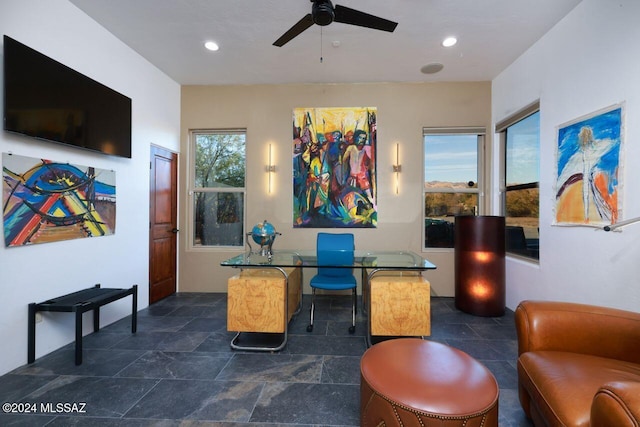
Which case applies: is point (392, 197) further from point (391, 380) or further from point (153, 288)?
point (153, 288)

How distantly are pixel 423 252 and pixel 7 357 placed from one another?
14.3ft

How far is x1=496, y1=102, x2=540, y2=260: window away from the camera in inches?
121

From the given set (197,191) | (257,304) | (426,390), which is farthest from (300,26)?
(197,191)

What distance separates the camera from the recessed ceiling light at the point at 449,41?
9.49ft

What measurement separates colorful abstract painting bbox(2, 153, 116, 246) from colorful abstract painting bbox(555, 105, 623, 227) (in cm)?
461

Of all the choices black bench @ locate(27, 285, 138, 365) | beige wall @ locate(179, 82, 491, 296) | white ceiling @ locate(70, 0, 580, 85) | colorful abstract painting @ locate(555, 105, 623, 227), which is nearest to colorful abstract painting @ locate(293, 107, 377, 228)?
beige wall @ locate(179, 82, 491, 296)

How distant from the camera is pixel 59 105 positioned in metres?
2.31

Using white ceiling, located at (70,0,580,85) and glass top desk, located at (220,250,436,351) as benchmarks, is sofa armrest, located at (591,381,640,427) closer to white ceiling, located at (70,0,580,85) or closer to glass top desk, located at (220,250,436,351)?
glass top desk, located at (220,250,436,351)

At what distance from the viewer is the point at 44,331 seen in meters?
2.27

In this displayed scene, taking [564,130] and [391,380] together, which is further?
[564,130]

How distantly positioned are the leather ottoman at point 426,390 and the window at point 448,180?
2727 millimetres

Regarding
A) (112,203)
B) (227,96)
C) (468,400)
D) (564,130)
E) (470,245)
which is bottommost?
(468,400)

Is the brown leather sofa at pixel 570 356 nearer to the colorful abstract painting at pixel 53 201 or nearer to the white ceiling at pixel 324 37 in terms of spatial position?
the white ceiling at pixel 324 37

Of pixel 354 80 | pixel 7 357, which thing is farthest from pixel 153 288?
pixel 354 80
